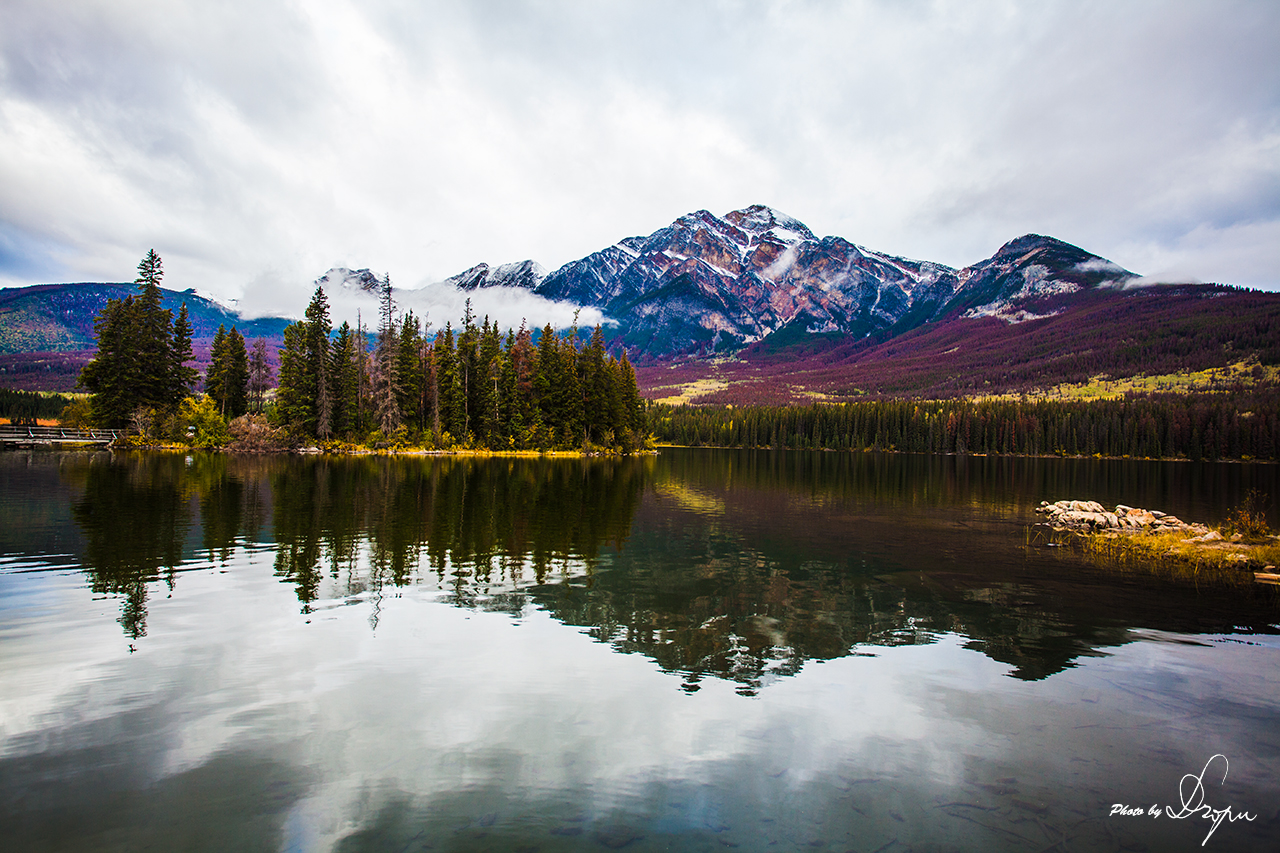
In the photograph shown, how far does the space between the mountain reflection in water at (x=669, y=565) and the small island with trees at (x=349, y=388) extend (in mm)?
37235

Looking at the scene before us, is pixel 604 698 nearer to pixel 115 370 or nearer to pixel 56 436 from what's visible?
pixel 115 370

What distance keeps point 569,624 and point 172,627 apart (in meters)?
9.11

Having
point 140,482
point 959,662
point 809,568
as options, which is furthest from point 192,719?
point 140,482

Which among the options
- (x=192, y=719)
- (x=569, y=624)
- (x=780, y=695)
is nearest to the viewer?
(x=192, y=719)

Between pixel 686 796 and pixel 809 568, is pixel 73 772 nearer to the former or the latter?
pixel 686 796

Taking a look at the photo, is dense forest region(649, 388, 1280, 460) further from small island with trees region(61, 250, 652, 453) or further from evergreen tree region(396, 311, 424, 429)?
evergreen tree region(396, 311, 424, 429)

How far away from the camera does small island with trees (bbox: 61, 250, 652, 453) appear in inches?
2950

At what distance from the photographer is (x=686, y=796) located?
26.8 feet

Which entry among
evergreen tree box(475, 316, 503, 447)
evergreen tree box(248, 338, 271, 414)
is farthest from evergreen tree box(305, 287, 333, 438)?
evergreen tree box(475, 316, 503, 447)

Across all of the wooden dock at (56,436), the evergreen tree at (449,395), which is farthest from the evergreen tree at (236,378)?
the evergreen tree at (449,395)

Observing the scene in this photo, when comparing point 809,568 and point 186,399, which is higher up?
point 186,399

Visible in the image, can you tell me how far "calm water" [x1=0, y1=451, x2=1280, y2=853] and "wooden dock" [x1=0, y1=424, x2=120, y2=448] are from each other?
212 ft

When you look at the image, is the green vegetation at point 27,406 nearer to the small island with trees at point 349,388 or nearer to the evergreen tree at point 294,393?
the small island with trees at point 349,388

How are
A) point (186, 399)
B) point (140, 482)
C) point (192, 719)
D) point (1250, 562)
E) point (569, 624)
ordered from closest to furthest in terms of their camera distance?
point (192, 719), point (569, 624), point (1250, 562), point (140, 482), point (186, 399)
